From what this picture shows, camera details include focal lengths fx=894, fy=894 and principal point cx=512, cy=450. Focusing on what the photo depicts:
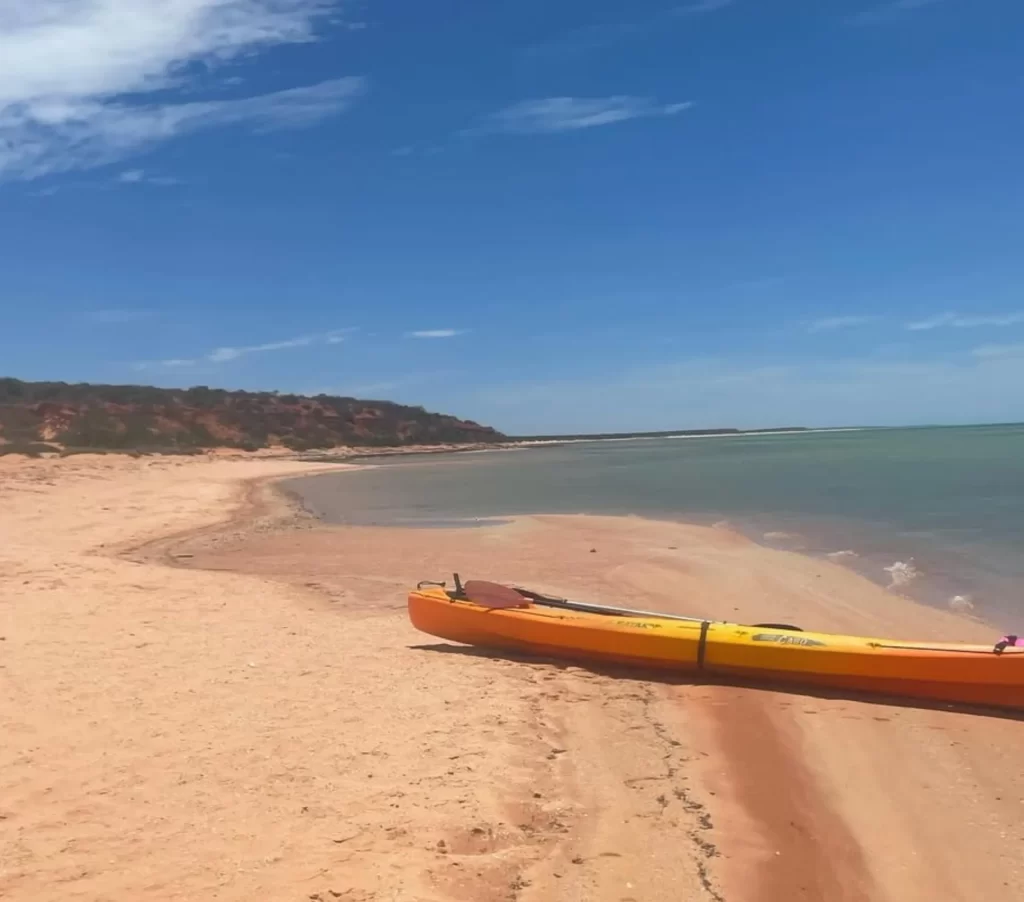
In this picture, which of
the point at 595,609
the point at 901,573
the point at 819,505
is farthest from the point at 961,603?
the point at 819,505

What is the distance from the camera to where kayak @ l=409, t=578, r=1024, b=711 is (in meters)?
6.07

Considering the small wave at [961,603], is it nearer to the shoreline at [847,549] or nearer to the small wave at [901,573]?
the shoreline at [847,549]

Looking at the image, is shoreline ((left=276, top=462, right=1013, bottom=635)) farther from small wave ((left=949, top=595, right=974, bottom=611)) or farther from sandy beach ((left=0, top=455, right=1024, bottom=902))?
sandy beach ((left=0, top=455, right=1024, bottom=902))

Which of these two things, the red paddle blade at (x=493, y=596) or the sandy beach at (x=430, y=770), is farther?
the red paddle blade at (x=493, y=596)

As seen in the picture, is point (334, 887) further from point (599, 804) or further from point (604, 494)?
point (604, 494)

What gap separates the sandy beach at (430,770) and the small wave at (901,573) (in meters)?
1.68

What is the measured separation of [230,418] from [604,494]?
44400mm

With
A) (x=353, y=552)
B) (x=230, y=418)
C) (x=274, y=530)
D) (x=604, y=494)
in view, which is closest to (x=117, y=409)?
(x=230, y=418)

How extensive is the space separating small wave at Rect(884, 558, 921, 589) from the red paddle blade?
5442mm

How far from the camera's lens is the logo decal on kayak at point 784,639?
21.6 ft

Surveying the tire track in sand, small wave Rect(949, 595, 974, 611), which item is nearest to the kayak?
the tire track in sand

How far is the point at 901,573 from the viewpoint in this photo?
11.7 meters

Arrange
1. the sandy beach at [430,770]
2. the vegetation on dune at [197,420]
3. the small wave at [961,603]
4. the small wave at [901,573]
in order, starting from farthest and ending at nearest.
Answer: the vegetation on dune at [197,420], the small wave at [901,573], the small wave at [961,603], the sandy beach at [430,770]

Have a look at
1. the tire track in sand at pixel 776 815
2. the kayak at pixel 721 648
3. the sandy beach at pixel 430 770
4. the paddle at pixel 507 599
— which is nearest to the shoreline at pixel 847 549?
the sandy beach at pixel 430 770
